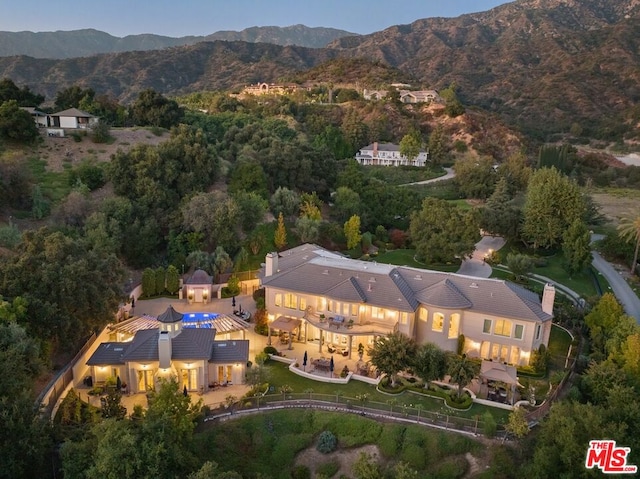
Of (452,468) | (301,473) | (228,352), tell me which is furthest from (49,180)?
(452,468)

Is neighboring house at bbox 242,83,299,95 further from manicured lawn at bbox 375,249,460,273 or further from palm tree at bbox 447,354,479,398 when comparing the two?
palm tree at bbox 447,354,479,398

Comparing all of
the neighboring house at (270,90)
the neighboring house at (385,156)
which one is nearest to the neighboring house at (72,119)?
the neighboring house at (385,156)

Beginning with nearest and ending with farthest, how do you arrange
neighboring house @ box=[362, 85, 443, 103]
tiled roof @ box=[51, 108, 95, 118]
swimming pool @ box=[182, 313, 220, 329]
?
swimming pool @ box=[182, 313, 220, 329], tiled roof @ box=[51, 108, 95, 118], neighboring house @ box=[362, 85, 443, 103]

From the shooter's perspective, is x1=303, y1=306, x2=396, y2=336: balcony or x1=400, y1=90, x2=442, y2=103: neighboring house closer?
x1=303, y1=306, x2=396, y2=336: balcony

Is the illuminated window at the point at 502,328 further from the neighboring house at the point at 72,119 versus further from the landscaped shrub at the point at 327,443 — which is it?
the neighboring house at the point at 72,119

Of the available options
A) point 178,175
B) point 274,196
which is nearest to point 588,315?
point 274,196

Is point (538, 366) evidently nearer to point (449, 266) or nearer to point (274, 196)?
point (449, 266)

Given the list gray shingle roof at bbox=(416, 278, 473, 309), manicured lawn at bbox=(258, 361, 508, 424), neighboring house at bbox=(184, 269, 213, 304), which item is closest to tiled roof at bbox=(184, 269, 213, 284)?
neighboring house at bbox=(184, 269, 213, 304)
